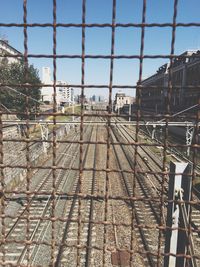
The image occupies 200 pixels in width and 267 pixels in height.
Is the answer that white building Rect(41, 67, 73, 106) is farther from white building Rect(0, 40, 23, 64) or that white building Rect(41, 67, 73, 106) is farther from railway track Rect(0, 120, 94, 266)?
railway track Rect(0, 120, 94, 266)

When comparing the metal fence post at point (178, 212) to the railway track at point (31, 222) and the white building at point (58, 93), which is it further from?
the railway track at point (31, 222)

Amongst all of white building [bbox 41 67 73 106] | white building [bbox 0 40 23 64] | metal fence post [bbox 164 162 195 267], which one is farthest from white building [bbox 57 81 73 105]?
metal fence post [bbox 164 162 195 267]

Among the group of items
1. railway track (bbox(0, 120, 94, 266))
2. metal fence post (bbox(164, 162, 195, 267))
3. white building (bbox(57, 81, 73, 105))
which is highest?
white building (bbox(57, 81, 73, 105))

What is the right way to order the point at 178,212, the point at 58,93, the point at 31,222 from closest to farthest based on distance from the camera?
the point at 178,212 → the point at 31,222 → the point at 58,93

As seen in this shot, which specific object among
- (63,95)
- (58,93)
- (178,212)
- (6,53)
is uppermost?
(63,95)

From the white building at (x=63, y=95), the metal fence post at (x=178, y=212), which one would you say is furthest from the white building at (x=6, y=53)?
the metal fence post at (x=178, y=212)

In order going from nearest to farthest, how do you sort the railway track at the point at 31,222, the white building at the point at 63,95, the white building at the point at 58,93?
1. the white building at the point at 63,95
2. the white building at the point at 58,93
3. the railway track at the point at 31,222

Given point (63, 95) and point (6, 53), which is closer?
point (6, 53)

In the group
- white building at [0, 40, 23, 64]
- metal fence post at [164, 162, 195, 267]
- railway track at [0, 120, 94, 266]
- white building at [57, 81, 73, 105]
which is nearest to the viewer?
white building at [0, 40, 23, 64]

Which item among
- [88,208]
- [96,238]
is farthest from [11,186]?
[96,238]

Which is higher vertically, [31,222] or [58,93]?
[58,93]

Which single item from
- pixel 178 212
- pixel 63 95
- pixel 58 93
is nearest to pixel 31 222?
pixel 178 212

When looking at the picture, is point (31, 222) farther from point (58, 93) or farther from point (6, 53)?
point (58, 93)

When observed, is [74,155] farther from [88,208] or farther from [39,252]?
[39,252]
